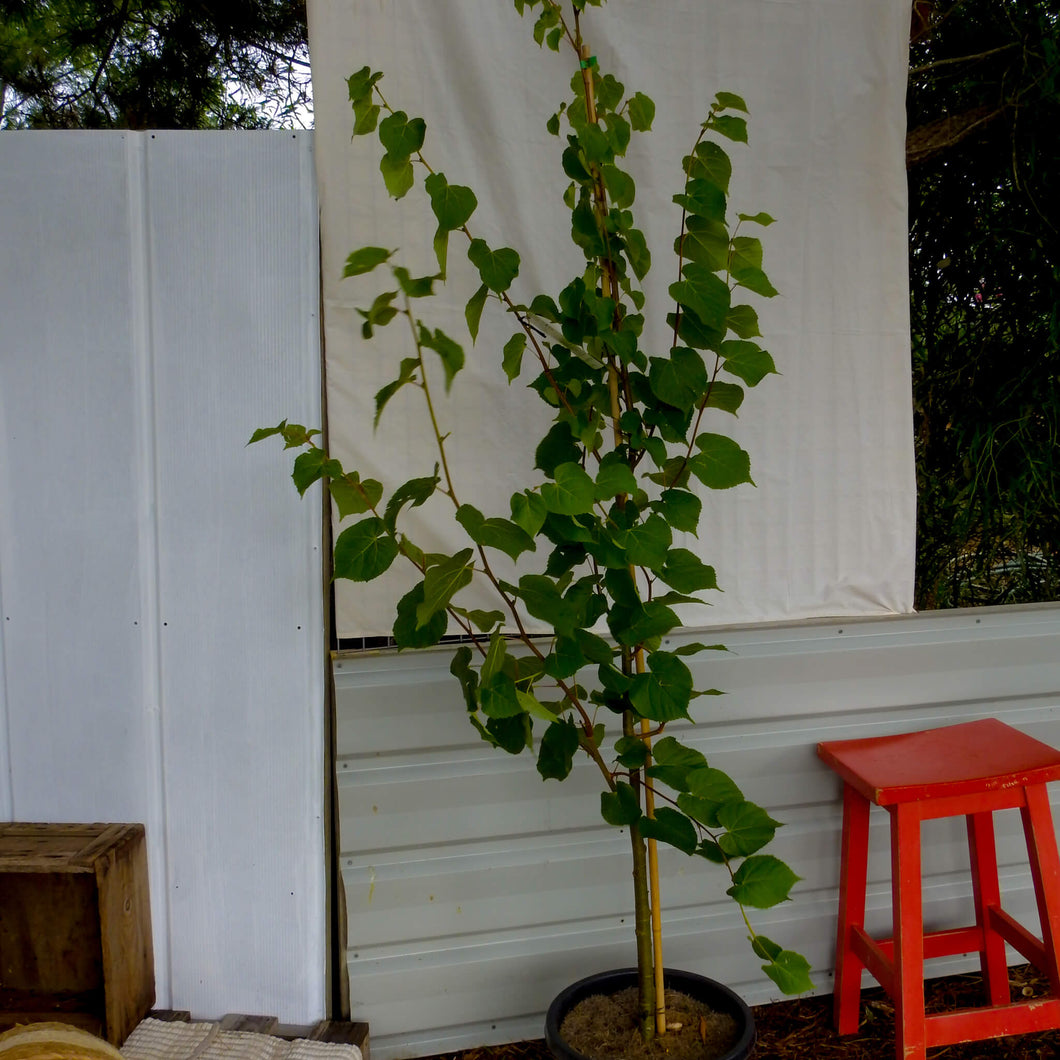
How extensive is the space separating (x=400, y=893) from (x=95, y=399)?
1.08 m

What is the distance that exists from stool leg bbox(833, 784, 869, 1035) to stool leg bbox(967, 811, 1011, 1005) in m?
0.24

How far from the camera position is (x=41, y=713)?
1759 millimetres

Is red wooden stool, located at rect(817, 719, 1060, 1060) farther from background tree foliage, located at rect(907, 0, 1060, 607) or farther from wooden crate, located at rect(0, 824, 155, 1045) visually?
wooden crate, located at rect(0, 824, 155, 1045)

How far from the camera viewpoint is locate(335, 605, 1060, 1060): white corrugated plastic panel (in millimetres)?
1840

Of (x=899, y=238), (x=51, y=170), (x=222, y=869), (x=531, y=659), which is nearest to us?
(x=531, y=659)

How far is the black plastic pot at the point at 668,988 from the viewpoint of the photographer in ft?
4.95

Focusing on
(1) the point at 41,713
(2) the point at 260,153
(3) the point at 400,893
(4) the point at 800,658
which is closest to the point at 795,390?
(4) the point at 800,658

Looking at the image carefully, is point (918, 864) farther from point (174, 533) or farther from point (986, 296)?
point (174, 533)

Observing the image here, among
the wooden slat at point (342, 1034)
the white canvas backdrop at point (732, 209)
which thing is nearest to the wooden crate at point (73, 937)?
the wooden slat at point (342, 1034)

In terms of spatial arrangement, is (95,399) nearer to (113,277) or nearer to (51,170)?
(113,277)

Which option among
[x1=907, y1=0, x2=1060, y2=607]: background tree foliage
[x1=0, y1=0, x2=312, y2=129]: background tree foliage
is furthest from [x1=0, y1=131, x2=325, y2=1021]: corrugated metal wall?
[x1=907, y1=0, x2=1060, y2=607]: background tree foliage

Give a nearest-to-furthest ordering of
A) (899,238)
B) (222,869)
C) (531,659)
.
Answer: (531,659) → (222,869) → (899,238)

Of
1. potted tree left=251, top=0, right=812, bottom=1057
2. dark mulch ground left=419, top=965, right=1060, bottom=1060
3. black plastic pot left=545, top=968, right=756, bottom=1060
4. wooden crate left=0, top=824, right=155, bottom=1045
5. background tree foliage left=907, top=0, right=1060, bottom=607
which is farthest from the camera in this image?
background tree foliage left=907, top=0, right=1060, bottom=607

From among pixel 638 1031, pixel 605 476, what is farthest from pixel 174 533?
pixel 638 1031
